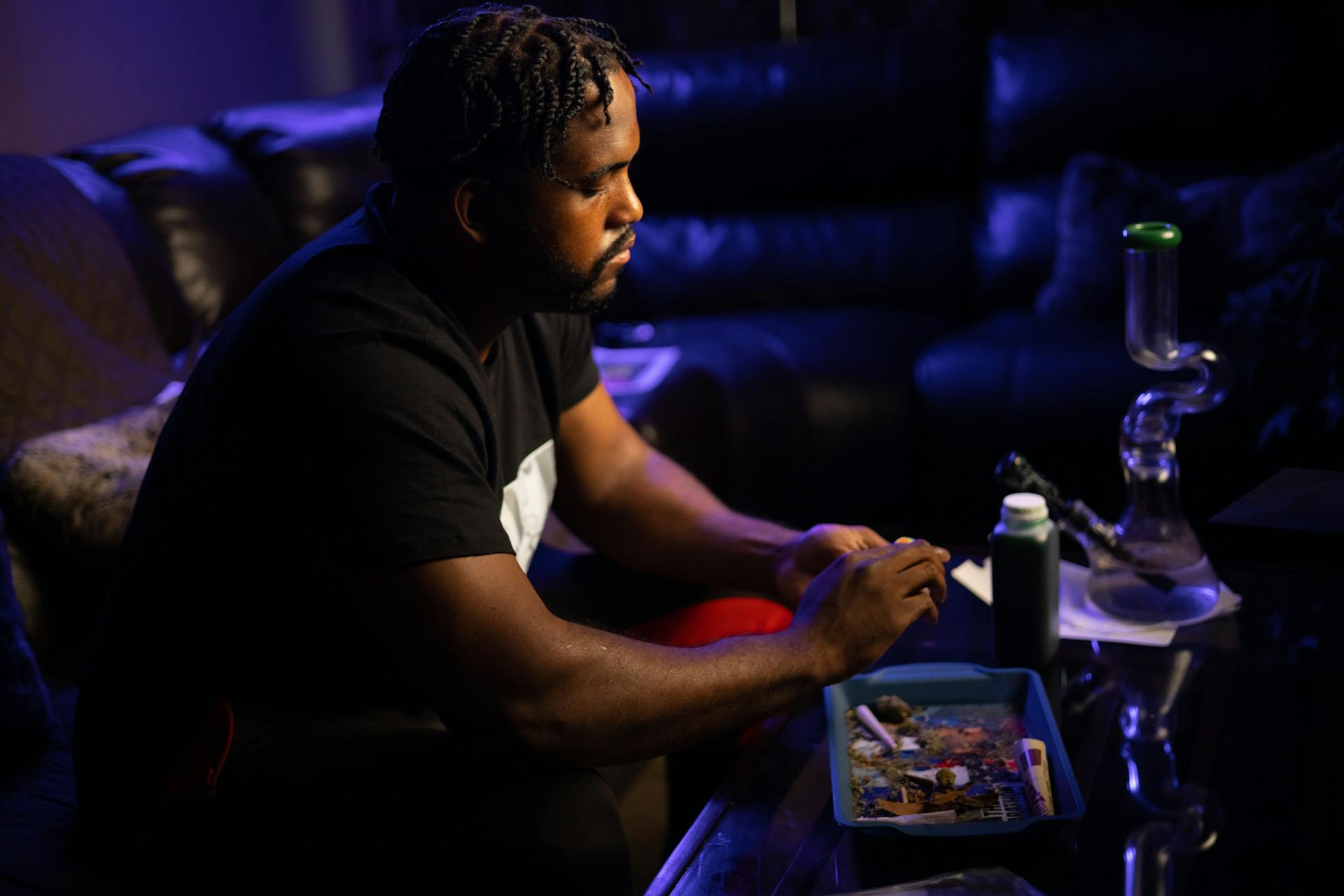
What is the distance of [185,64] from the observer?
9.26 feet

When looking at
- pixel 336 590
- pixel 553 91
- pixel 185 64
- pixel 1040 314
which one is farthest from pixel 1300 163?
pixel 185 64

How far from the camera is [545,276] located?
1123mm

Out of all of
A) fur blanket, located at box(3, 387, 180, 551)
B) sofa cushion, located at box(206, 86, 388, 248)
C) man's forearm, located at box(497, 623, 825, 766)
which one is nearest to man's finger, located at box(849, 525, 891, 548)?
man's forearm, located at box(497, 623, 825, 766)

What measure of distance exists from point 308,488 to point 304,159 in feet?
4.96

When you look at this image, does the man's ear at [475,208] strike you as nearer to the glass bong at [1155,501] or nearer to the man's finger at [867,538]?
Answer: the man's finger at [867,538]

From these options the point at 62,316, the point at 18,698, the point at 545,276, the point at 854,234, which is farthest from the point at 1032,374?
the point at 18,698

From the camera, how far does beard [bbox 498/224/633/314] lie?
3.62ft

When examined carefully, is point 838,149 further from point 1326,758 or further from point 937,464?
point 1326,758

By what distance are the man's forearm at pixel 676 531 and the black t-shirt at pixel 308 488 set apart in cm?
32

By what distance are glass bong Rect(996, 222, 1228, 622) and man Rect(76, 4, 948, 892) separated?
→ 0.27 metres

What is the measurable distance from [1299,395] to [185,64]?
2.32m

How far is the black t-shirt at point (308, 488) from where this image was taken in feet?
3.18

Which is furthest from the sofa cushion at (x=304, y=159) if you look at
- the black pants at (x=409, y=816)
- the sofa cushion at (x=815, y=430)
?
the black pants at (x=409, y=816)

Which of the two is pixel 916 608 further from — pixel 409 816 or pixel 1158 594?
pixel 409 816
